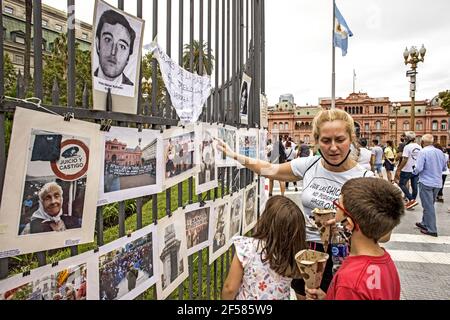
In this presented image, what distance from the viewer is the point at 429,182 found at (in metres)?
5.97

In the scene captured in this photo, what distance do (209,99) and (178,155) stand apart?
0.72 m

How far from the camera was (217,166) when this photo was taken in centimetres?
254

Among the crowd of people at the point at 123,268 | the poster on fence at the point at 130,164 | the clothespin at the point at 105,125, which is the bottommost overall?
the crowd of people at the point at 123,268

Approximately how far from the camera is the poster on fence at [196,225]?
2.18 meters

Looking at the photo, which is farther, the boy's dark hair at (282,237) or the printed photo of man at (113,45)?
the boy's dark hair at (282,237)

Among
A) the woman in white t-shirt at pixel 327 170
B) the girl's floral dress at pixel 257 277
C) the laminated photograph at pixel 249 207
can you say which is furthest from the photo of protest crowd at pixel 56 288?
the laminated photograph at pixel 249 207

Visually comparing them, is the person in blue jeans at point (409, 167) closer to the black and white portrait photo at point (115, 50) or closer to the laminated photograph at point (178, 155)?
the laminated photograph at point (178, 155)

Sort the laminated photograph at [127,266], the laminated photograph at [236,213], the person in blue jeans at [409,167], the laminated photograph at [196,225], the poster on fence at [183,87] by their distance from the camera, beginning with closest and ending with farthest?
1. the laminated photograph at [127,266]
2. the poster on fence at [183,87]
3. the laminated photograph at [196,225]
4. the laminated photograph at [236,213]
5. the person in blue jeans at [409,167]

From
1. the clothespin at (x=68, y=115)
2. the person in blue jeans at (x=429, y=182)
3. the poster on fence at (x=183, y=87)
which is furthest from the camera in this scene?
the person in blue jeans at (x=429, y=182)

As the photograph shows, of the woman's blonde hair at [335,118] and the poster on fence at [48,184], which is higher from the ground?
the woman's blonde hair at [335,118]

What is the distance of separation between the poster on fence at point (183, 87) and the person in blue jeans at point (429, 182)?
5.37 metres

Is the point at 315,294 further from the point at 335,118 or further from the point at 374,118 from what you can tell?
the point at 374,118
